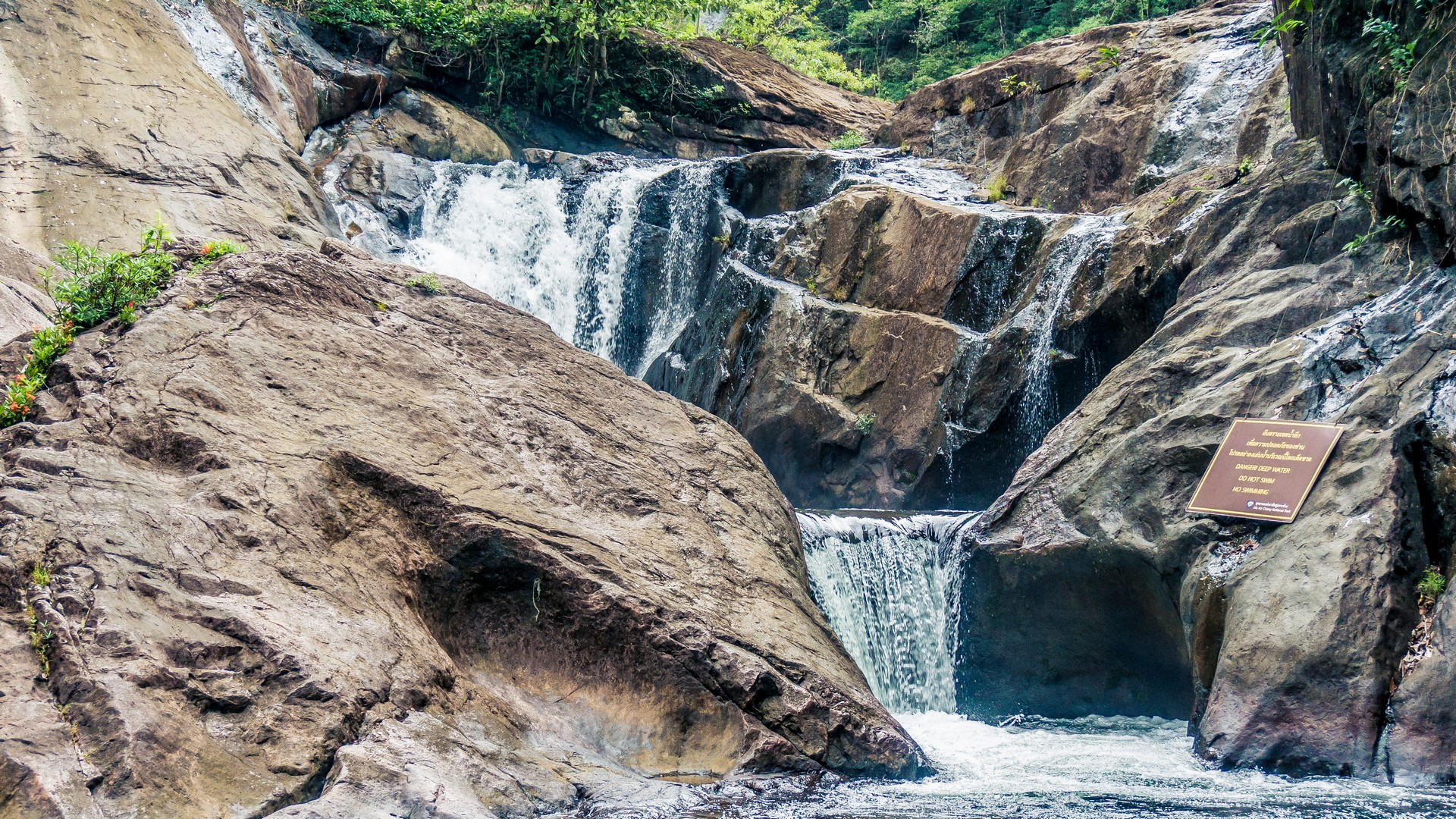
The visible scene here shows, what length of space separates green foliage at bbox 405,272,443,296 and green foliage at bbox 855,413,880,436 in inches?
271

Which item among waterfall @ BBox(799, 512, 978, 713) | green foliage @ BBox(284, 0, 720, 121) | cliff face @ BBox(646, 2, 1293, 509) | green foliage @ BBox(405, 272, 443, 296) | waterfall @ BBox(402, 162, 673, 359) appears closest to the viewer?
green foliage @ BBox(405, 272, 443, 296)

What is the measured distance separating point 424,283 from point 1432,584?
6.82 metres

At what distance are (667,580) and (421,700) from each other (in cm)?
175

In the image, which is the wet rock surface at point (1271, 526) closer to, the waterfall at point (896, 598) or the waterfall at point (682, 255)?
the waterfall at point (896, 598)

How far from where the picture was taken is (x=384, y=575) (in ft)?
Result: 18.5

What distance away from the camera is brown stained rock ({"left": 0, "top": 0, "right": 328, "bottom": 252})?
36.1ft

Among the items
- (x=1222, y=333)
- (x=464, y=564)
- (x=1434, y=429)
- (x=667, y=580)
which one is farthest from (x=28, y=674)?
(x=1222, y=333)

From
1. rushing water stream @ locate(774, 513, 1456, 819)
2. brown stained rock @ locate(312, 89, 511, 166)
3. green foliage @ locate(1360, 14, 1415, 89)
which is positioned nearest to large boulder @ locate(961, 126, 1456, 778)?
rushing water stream @ locate(774, 513, 1456, 819)

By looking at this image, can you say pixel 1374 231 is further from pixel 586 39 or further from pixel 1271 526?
pixel 586 39

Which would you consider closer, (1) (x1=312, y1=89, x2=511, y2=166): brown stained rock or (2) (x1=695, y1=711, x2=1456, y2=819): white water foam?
(2) (x1=695, y1=711, x2=1456, y2=819): white water foam

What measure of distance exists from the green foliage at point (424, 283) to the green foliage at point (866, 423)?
688cm

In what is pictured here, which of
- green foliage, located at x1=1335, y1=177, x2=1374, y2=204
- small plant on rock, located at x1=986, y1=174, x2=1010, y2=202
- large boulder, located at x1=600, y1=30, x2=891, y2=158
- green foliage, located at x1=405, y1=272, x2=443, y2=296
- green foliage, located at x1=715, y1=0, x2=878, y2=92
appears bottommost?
green foliage, located at x1=405, y1=272, x2=443, y2=296

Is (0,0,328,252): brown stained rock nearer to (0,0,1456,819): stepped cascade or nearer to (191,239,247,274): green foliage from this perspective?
(0,0,1456,819): stepped cascade

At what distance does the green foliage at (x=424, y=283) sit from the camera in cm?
746
